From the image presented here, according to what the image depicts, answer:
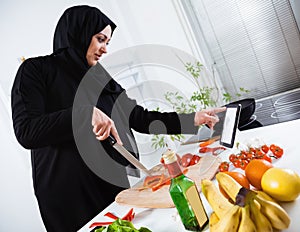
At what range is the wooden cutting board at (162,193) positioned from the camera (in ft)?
2.66

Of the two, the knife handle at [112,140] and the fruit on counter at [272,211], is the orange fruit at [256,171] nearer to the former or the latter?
the fruit on counter at [272,211]

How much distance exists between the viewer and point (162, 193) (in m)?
0.85

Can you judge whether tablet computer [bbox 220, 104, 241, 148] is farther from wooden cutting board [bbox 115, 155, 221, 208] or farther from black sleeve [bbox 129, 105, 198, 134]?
black sleeve [bbox 129, 105, 198, 134]

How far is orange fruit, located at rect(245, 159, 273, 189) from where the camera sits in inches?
24.2

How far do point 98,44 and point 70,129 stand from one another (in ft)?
1.39

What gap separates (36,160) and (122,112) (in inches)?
16.3

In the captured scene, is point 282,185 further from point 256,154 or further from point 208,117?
point 208,117

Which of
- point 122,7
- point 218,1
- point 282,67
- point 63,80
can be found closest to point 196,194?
point 63,80

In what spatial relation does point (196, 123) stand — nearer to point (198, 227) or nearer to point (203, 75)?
point (198, 227)

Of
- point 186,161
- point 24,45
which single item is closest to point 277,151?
point 186,161

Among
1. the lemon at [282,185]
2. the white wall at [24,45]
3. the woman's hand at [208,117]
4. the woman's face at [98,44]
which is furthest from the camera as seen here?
the white wall at [24,45]

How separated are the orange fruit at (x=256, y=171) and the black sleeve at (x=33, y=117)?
58 centimetres

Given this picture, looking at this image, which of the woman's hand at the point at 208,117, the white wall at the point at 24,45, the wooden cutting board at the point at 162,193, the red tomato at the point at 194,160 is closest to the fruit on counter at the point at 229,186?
the wooden cutting board at the point at 162,193

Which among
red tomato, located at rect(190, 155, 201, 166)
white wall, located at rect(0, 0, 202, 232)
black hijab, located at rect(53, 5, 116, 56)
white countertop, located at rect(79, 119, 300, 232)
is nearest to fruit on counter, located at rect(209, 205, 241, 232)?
white countertop, located at rect(79, 119, 300, 232)
